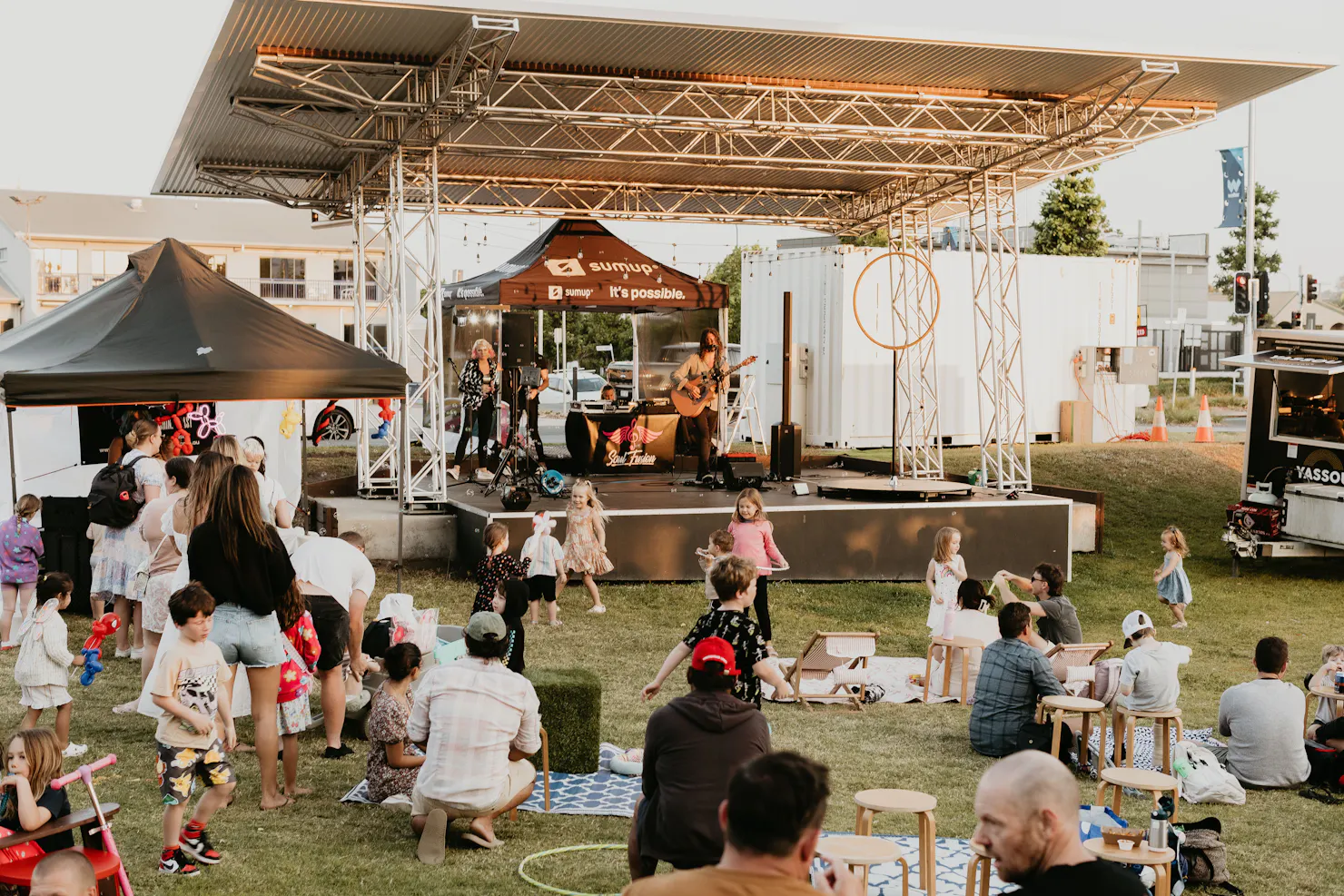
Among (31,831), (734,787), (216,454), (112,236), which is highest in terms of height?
(112,236)

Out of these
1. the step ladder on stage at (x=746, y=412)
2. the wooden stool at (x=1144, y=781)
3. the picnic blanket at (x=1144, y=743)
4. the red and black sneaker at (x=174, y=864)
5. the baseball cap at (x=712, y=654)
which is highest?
the step ladder on stage at (x=746, y=412)

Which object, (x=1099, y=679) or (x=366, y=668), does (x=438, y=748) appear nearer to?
(x=366, y=668)

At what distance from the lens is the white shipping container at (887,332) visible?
2242 centimetres

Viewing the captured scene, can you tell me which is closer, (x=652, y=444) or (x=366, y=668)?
(x=366, y=668)

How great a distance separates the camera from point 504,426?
17625mm

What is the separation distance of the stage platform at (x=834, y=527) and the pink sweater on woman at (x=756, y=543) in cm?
270

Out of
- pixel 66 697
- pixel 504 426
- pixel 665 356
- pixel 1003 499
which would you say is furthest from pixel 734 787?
pixel 665 356

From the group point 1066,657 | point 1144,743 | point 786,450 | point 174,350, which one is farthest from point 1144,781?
point 786,450

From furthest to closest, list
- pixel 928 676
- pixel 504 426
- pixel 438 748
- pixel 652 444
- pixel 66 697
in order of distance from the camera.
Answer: pixel 652 444 < pixel 504 426 < pixel 928 676 < pixel 66 697 < pixel 438 748

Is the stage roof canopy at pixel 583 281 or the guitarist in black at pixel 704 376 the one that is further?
the guitarist in black at pixel 704 376

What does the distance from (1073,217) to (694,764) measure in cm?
4088

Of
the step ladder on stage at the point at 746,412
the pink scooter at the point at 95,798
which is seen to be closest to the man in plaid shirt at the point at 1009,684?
the pink scooter at the point at 95,798

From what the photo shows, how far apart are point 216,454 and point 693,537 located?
7730 millimetres

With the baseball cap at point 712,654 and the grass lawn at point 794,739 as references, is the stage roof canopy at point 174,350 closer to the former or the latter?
the grass lawn at point 794,739
